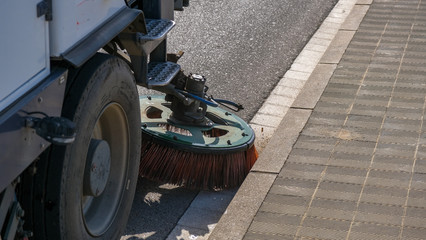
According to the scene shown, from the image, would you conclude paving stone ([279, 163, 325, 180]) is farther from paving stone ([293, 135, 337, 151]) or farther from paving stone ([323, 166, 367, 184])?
paving stone ([293, 135, 337, 151])

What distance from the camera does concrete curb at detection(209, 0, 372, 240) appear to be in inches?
193

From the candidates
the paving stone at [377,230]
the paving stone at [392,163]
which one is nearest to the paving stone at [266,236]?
the paving stone at [377,230]

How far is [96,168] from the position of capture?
405 cm

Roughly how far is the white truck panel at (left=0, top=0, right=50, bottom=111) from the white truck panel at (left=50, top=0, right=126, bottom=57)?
0.08 m

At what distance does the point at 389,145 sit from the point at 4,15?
11.2ft

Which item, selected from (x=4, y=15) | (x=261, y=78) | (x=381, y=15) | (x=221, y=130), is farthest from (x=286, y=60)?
(x=4, y=15)

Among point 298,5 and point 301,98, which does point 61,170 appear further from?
point 298,5

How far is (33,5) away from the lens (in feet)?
10.8

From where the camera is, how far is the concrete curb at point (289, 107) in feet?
16.1

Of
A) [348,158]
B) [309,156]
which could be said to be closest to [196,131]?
[309,156]

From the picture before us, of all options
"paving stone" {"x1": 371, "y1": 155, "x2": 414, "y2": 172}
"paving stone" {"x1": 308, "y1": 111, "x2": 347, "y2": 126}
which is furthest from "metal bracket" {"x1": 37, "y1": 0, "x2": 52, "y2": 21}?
Answer: "paving stone" {"x1": 308, "y1": 111, "x2": 347, "y2": 126}

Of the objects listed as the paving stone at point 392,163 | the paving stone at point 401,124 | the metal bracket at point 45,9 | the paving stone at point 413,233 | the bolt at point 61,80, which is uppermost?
the metal bracket at point 45,9

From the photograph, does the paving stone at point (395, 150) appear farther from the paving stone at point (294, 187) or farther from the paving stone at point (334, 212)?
the paving stone at point (334, 212)

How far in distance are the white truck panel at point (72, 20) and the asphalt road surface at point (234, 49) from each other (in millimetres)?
1641
